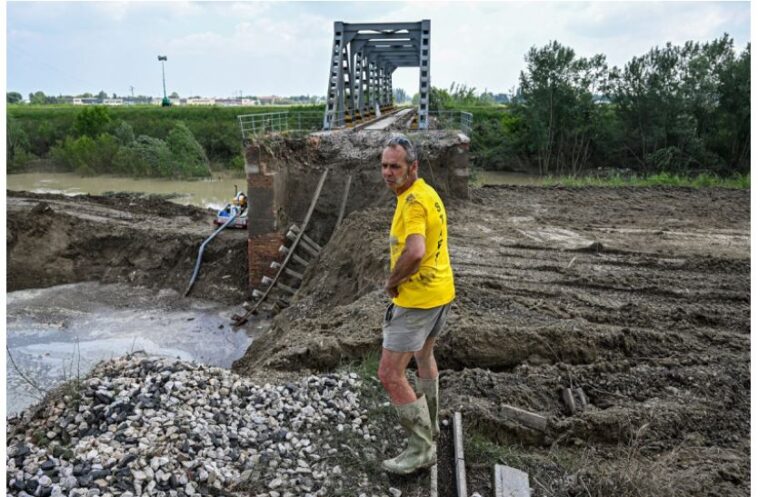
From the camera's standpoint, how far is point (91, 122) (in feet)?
135

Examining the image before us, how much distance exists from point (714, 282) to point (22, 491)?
9.37 m

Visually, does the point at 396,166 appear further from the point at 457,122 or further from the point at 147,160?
the point at 147,160

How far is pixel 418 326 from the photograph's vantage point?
4.07 m

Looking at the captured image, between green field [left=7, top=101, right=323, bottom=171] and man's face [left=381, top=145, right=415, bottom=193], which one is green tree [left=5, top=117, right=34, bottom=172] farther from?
man's face [left=381, top=145, right=415, bottom=193]

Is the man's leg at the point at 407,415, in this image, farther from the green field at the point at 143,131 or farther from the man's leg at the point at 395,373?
the green field at the point at 143,131

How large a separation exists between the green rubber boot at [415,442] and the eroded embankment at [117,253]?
10776 mm

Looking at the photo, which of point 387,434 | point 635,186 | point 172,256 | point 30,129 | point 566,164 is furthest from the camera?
point 30,129

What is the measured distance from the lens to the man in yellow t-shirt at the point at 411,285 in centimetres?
396

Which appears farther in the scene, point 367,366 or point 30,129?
point 30,129

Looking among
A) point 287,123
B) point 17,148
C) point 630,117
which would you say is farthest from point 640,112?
point 17,148

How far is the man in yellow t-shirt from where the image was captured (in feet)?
13.0

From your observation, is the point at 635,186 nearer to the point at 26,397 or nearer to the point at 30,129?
the point at 26,397

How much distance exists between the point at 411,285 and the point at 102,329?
11.0 m

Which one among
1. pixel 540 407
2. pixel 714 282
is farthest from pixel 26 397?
pixel 714 282
